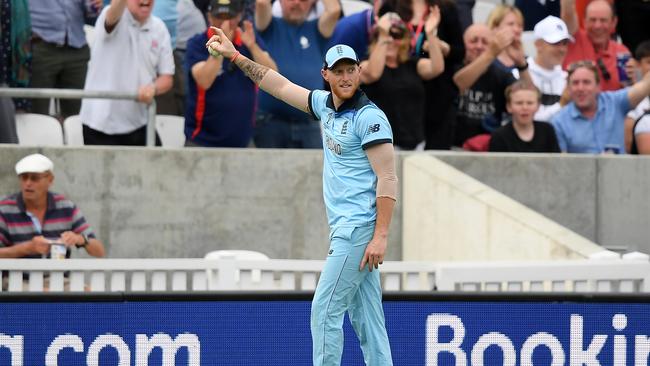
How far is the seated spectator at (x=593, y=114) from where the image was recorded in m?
13.9

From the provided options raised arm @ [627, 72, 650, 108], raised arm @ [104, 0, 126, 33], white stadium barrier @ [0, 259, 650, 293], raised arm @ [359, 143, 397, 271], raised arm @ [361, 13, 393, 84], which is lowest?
white stadium barrier @ [0, 259, 650, 293]

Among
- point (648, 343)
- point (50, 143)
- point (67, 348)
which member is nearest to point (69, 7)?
point (50, 143)

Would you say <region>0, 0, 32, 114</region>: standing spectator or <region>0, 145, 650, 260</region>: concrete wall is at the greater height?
<region>0, 0, 32, 114</region>: standing spectator

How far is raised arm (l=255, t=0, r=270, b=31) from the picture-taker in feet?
43.4

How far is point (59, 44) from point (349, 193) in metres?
6.15

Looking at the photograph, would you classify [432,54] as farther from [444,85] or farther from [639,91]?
[639,91]

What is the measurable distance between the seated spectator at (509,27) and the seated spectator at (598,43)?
760 millimetres

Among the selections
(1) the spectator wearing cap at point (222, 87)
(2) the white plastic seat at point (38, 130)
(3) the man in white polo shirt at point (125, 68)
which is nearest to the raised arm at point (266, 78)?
(1) the spectator wearing cap at point (222, 87)

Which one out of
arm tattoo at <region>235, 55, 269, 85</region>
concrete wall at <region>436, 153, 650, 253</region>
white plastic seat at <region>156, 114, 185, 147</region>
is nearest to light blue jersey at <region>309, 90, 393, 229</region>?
arm tattoo at <region>235, 55, 269, 85</region>

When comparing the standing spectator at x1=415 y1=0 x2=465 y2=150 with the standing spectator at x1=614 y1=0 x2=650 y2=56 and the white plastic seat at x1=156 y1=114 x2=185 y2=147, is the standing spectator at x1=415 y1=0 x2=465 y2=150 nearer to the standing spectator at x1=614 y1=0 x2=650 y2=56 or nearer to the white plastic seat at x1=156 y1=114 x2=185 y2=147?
the white plastic seat at x1=156 y1=114 x2=185 y2=147

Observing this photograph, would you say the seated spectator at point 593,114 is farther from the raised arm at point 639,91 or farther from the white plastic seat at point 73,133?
the white plastic seat at point 73,133

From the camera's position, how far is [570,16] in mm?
15398

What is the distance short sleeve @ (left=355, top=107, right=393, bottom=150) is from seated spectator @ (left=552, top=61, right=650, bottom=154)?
6048 mm

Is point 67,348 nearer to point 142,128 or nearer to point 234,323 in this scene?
point 234,323
